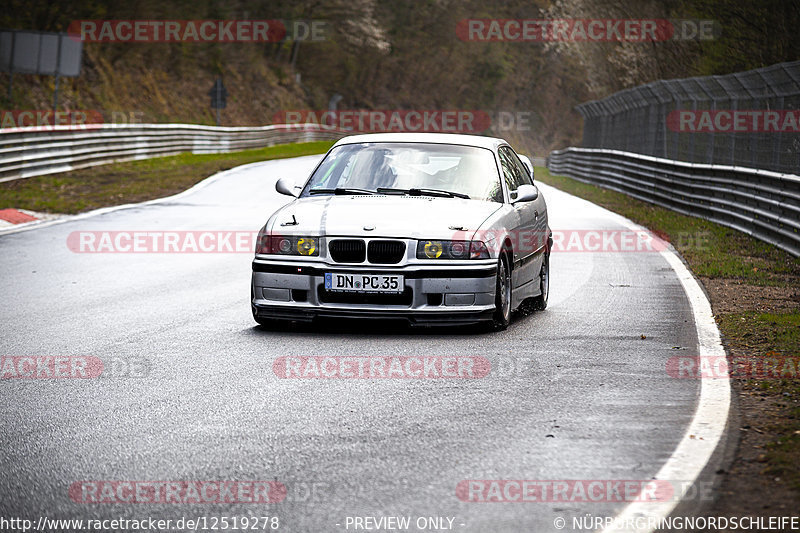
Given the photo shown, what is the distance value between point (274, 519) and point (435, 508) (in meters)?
0.61

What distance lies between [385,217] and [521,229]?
57.0 inches

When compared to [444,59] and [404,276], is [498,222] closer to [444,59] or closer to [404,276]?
[404,276]

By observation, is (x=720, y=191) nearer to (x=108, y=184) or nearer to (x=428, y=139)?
(x=428, y=139)

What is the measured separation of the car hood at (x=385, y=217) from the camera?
27.9ft

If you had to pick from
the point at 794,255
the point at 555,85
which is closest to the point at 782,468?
the point at 794,255

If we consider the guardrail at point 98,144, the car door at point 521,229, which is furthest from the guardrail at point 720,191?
the guardrail at point 98,144

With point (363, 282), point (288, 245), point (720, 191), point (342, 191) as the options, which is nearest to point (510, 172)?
point (342, 191)

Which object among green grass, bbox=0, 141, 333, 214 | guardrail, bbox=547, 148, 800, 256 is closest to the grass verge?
guardrail, bbox=547, 148, 800, 256

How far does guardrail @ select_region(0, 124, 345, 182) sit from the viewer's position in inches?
924

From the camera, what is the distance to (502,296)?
8.83 metres

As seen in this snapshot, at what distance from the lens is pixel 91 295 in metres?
11.0

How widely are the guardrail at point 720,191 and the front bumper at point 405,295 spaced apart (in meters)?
6.83
